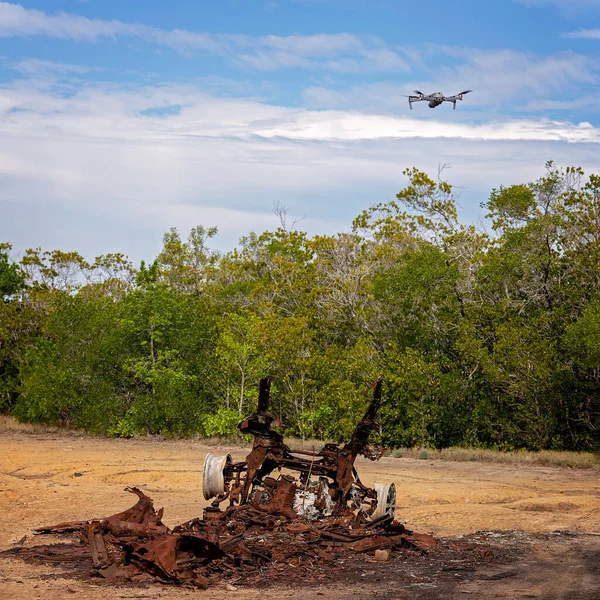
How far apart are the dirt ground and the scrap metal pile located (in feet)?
1.15

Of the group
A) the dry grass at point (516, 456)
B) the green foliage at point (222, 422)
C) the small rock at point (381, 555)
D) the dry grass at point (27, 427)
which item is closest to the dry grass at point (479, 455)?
the dry grass at point (516, 456)

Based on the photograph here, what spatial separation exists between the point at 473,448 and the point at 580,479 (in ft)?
21.3

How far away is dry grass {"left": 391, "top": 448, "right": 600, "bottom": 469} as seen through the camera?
74.1 feet

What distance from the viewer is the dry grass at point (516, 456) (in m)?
22.6

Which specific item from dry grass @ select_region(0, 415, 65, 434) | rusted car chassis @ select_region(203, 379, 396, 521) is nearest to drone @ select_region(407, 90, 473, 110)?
rusted car chassis @ select_region(203, 379, 396, 521)

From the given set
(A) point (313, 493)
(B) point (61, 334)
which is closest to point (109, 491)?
(A) point (313, 493)

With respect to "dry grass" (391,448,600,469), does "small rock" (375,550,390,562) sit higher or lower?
higher

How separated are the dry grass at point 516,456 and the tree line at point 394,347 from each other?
175cm

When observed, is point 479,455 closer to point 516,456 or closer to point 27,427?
point 516,456

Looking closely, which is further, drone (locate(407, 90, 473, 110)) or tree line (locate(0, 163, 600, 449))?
tree line (locate(0, 163, 600, 449))

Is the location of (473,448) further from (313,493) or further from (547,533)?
(313,493)

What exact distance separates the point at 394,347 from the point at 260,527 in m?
17.3

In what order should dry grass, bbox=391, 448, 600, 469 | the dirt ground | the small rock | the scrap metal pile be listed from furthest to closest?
dry grass, bbox=391, 448, 600, 469 → the small rock → the scrap metal pile → the dirt ground

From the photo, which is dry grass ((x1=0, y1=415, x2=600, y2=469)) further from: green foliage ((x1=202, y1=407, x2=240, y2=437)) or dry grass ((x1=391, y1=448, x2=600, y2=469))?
green foliage ((x1=202, y1=407, x2=240, y2=437))
